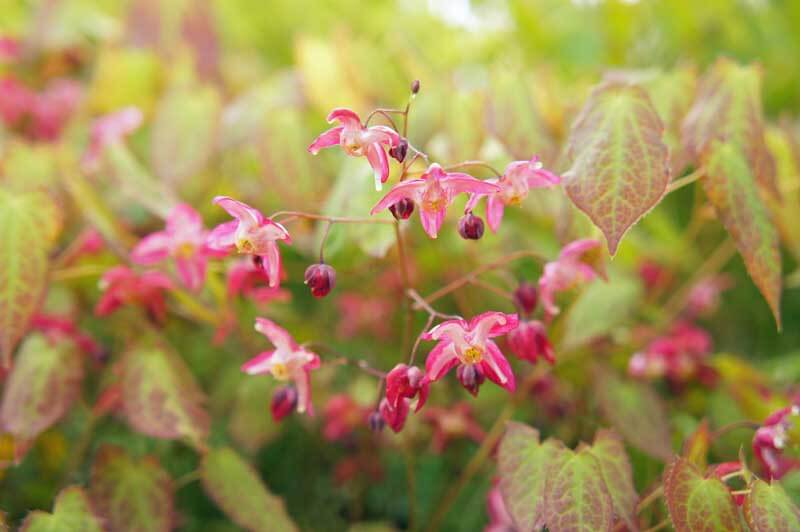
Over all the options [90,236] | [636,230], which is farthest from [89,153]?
[636,230]

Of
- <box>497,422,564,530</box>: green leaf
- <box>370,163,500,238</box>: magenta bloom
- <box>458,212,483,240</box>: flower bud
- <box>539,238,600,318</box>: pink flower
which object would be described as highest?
<box>370,163,500,238</box>: magenta bloom

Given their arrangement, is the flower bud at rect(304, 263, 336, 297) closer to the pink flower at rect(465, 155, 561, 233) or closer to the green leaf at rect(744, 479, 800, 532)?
the pink flower at rect(465, 155, 561, 233)

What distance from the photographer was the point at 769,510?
688 mm

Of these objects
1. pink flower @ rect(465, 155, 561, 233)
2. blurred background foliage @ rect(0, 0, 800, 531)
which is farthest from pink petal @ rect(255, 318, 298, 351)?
pink flower @ rect(465, 155, 561, 233)

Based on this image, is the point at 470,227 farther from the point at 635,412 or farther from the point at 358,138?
the point at 635,412

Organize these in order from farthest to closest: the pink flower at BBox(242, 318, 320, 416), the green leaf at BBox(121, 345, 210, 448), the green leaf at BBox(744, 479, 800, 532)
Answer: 1. the green leaf at BBox(121, 345, 210, 448)
2. the pink flower at BBox(242, 318, 320, 416)
3. the green leaf at BBox(744, 479, 800, 532)

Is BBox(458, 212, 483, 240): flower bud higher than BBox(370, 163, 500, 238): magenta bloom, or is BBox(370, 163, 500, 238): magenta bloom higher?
BBox(370, 163, 500, 238): magenta bloom

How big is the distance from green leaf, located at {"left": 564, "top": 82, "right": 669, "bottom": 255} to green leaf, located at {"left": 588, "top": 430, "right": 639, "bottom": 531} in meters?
0.23

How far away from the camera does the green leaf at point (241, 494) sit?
2.75 ft

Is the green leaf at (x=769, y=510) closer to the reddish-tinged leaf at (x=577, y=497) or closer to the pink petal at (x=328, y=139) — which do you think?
the reddish-tinged leaf at (x=577, y=497)

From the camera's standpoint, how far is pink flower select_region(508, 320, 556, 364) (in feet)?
2.63

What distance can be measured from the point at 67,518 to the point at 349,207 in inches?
18.8

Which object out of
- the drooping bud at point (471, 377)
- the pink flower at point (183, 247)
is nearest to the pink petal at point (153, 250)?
the pink flower at point (183, 247)

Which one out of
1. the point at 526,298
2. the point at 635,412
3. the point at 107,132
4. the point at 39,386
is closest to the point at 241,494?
the point at 39,386
